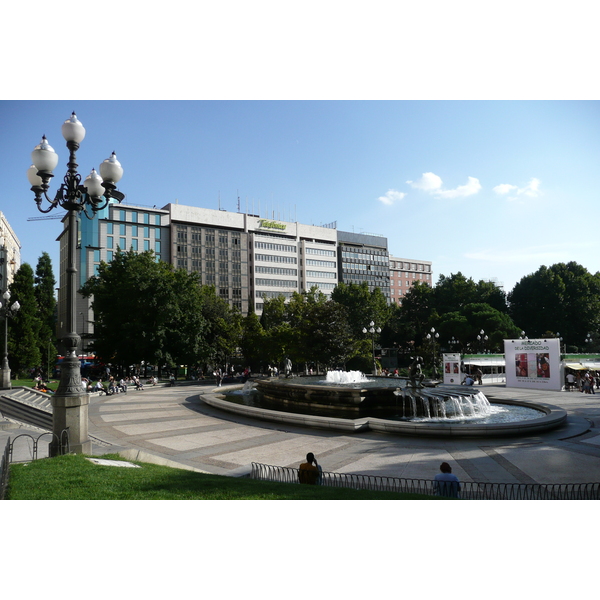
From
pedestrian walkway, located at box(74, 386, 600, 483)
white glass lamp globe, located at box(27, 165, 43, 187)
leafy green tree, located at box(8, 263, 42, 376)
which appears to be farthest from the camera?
leafy green tree, located at box(8, 263, 42, 376)

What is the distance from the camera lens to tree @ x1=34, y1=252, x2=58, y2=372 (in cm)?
4700

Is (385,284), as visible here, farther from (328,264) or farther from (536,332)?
(536,332)

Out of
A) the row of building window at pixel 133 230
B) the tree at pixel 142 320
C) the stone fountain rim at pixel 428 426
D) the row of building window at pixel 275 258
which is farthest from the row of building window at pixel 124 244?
the stone fountain rim at pixel 428 426

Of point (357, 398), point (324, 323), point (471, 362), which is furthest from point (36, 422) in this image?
point (471, 362)

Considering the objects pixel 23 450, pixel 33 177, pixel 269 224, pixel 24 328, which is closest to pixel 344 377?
pixel 23 450

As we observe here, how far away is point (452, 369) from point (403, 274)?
105 m

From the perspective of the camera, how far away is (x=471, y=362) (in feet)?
120

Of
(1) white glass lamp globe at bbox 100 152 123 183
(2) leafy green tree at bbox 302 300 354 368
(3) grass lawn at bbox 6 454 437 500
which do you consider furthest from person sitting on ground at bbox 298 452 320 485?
(2) leafy green tree at bbox 302 300 354 368

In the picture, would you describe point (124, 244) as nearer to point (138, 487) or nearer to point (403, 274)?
point (138, 487)

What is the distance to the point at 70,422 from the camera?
30.2 ft

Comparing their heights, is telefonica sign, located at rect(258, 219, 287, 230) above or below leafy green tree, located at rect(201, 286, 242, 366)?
above

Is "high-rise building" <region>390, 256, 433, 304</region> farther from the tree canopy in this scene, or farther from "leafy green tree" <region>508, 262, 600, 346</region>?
the tree canopy

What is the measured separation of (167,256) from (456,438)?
81.2 meters

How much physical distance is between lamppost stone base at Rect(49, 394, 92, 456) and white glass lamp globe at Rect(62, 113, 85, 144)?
18.2ft
